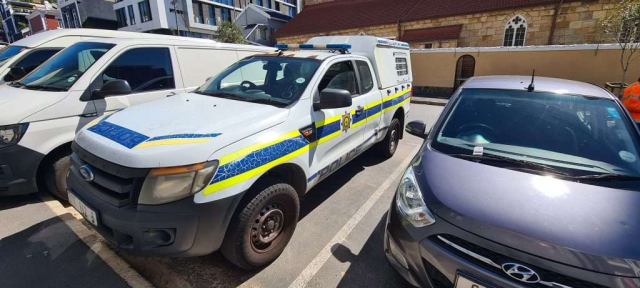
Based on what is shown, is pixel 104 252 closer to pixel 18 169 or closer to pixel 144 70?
pixel 18 169

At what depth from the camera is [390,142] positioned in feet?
16.4

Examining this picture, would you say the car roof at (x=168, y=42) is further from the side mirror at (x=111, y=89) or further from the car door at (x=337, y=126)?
the car door at (x=337, y=126)

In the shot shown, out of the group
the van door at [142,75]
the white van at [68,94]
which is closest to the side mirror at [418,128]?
the white van at [68,94]

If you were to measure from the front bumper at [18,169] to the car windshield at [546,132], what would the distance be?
13.1ft

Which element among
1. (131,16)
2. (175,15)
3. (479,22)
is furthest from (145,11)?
(479,22)

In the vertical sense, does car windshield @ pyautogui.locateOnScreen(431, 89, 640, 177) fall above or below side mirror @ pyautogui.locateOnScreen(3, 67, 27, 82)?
below

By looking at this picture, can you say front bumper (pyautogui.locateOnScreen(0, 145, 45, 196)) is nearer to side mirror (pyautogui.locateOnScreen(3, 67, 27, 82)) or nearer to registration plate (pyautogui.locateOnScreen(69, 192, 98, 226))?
registration plate (pyautogui.locateOnScreen(69, 192, 98, 226))

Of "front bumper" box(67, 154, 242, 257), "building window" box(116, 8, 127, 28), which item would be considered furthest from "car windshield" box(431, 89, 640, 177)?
"building window" box(116, 8, 127, 28)

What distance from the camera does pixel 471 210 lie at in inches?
64.6

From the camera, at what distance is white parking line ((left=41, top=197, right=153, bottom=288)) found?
7.14ft

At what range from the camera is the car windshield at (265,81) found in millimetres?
2816

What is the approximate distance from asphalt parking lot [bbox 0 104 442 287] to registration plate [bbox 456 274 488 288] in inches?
28.5

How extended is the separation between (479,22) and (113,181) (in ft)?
74.2

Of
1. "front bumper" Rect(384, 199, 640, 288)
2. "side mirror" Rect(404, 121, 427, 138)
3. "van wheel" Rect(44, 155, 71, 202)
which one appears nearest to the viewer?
"front bumper" Rect(384, 199, 640, 288)
